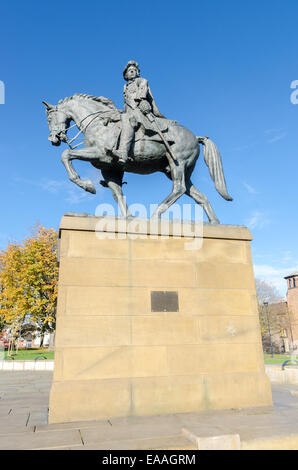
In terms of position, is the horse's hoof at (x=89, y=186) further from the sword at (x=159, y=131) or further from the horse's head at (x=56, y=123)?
the sword at (x=159, y=131)

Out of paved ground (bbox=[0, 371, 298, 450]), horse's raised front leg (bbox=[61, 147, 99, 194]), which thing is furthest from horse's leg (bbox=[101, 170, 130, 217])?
paved ground (bbox=[0, 371, 298, 450])

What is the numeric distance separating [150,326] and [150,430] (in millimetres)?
2061

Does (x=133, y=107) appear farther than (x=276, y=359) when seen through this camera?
No

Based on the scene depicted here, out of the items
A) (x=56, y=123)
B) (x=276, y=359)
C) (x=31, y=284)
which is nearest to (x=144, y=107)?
(x=56, y=123)

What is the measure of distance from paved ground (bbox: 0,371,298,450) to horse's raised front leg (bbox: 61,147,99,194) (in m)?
4.91

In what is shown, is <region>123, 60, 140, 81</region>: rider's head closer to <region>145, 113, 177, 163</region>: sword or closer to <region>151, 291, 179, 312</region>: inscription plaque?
<region>145, 113, 177, 163</region>: sword

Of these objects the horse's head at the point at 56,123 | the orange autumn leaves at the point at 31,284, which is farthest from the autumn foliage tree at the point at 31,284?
the horse's head at the point at 56,123

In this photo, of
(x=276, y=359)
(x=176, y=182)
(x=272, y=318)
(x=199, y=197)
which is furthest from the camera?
(x=272, y=318)

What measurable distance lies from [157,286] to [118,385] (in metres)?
2.05

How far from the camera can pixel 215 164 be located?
9.20 m

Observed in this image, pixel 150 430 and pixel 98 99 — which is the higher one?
pixel 98 99

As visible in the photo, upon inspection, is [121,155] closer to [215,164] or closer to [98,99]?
[98,99]

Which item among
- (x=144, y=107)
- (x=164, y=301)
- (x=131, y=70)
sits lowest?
(x=164, y=301)
